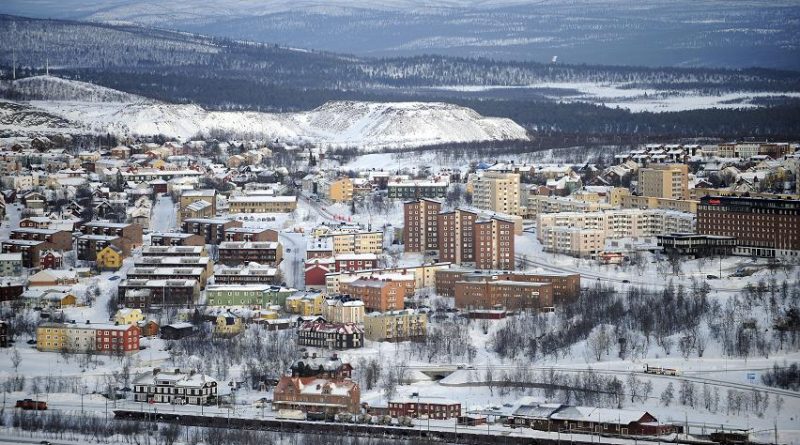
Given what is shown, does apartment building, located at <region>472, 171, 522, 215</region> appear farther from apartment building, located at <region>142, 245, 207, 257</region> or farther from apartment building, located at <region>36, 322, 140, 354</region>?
apartment building, located at <region>36, 322, 140, 354</region>

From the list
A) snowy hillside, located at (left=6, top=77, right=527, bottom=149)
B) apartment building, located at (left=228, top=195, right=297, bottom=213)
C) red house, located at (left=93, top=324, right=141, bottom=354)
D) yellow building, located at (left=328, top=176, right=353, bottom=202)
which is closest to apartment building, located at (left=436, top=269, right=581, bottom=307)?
red house, located at (left=93, top=324, right=141, bottom=354)

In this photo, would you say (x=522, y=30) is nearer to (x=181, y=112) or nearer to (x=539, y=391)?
(x=181, y=112)

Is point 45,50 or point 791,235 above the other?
point 45,50

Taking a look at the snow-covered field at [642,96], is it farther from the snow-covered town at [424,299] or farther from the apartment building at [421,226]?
the apartment building at [421,226]

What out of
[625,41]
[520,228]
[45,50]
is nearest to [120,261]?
[520,228]

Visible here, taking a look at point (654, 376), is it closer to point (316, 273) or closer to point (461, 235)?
point (316, 273)

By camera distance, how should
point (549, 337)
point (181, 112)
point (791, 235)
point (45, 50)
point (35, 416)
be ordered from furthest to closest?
point (45, 50) → point (181, 112) → point (791, 235) → point (549, 337) → point (35, 416)
